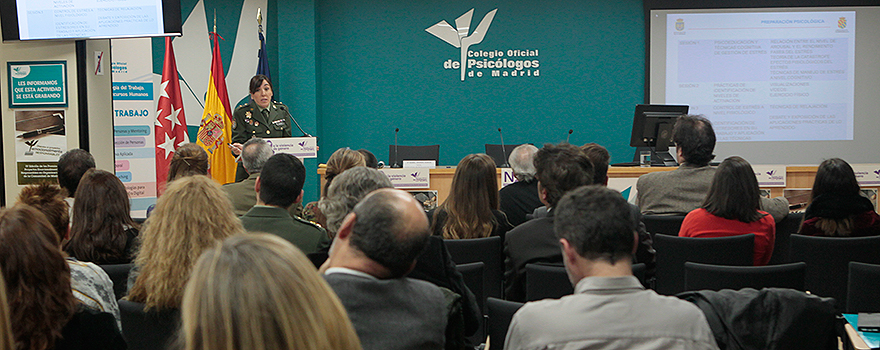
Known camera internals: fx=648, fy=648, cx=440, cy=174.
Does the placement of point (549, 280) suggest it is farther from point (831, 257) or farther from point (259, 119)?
point (259, 119)

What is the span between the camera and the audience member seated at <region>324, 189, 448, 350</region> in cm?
143

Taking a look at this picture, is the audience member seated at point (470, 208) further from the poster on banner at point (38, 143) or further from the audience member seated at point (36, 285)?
the poster on banner at point (38, 143)

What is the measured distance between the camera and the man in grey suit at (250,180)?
3.60 metres

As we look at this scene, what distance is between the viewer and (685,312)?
132cm

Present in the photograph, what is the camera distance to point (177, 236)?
6.65ft

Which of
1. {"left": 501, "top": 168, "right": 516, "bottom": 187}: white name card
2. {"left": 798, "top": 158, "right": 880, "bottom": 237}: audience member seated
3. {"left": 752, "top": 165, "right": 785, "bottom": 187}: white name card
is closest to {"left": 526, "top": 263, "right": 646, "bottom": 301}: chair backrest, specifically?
{"left": 798, "top": 158, "right": 880, "bottom": 237}: audience member seated

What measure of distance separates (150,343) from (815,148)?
7707mm

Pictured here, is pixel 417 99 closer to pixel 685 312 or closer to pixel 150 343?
pixel 150 343

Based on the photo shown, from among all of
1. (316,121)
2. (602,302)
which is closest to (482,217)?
(602,302)

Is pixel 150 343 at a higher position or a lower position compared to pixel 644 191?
lower

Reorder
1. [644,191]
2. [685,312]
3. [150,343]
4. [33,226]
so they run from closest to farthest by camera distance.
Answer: [685,312] → [33,226] → [150,343] → [644,191]

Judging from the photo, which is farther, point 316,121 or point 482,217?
point 316,121

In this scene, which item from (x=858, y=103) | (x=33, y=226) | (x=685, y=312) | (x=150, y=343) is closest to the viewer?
(x=685, y=312)

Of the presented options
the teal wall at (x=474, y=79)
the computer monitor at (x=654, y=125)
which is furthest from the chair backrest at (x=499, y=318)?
the teal wall at (x=474, y=79)
